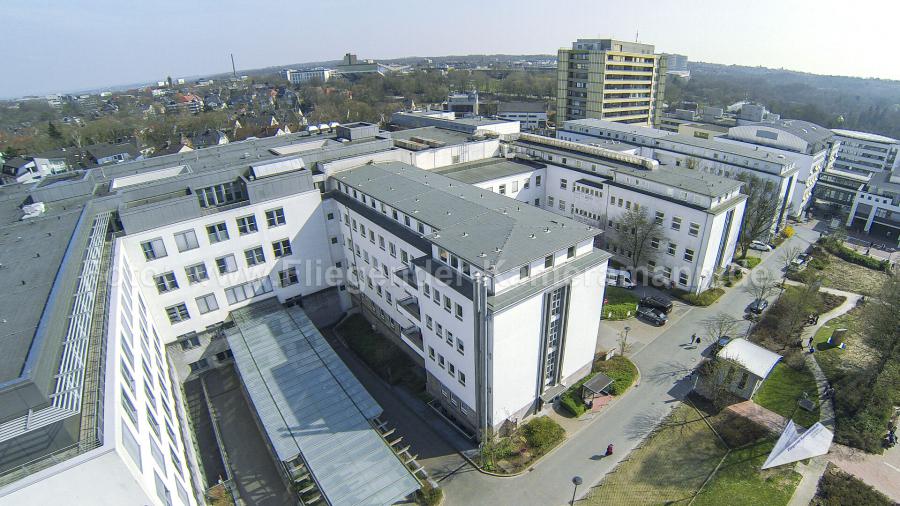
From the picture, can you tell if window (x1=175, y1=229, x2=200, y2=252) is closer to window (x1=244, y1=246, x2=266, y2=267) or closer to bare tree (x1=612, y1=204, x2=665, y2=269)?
window (x1=244, y1=246, x2=266, y2=267)

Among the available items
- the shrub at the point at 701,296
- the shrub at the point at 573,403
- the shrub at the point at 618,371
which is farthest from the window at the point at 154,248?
the shrub at the point at 701,296

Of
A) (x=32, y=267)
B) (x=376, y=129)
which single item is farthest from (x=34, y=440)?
(x=376, y=129)

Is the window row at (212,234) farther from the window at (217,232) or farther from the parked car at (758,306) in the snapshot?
the parked car at (758,306)

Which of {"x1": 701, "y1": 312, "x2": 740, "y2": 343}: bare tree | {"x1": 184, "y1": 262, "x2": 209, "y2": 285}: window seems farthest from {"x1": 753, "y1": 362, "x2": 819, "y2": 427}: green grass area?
{"x1": 184, "y1": 262, "x2": 209, "y2": 285}: window

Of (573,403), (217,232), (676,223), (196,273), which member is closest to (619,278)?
(676,223)

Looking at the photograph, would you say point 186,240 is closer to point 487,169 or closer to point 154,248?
point 154,248

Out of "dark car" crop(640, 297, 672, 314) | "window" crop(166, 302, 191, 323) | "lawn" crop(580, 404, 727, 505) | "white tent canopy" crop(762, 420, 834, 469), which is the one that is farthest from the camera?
"dark car" crop(640, 297, 672, 314)

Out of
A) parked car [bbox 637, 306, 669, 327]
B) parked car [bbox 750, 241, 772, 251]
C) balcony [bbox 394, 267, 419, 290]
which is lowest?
parked car [bbox 637, 306, 669, 327]
